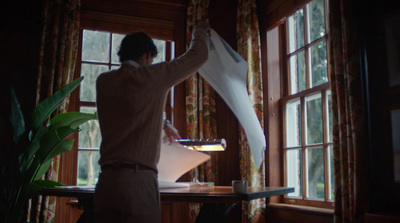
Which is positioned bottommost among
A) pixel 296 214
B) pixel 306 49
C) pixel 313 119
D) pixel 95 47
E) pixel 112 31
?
pixel 296 214

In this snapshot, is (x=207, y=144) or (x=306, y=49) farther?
(x=306, y=49)

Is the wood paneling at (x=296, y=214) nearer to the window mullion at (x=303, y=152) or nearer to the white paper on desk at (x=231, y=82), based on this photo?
the window mullion at (x=303, y=152)

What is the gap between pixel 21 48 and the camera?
3.88 metres

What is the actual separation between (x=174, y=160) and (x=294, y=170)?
1.68 meters

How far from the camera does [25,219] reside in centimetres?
347

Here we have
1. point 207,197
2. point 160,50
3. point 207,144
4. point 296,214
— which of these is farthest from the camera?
point 160,50

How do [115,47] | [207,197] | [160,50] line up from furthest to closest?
[160,50]
[115,47]
[207,197]

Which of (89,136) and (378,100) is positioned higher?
(378,100)

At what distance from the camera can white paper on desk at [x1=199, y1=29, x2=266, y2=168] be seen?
8.25 ft

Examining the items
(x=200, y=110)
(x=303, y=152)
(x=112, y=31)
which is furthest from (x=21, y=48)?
(x=303, y=152)

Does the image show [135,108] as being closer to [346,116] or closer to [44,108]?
[346,116]

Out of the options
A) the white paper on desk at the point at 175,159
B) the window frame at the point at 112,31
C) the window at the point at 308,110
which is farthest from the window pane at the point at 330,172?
the window frame at the point at 112,31

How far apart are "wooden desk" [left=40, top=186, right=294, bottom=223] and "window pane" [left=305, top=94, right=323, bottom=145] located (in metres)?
1.11

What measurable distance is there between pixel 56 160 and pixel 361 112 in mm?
2655
